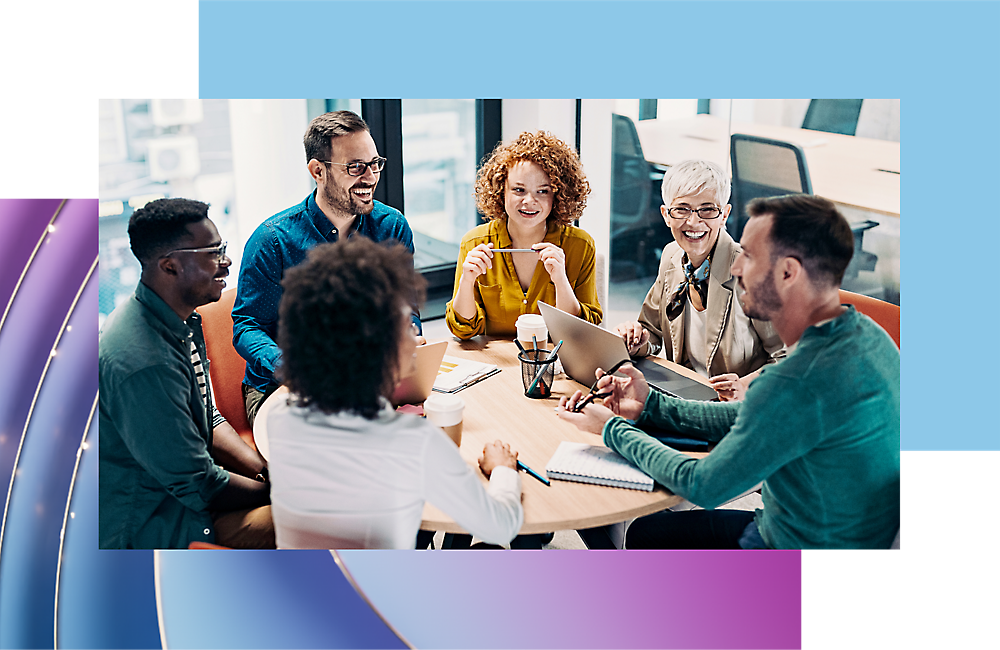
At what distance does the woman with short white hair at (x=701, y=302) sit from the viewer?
115 inches

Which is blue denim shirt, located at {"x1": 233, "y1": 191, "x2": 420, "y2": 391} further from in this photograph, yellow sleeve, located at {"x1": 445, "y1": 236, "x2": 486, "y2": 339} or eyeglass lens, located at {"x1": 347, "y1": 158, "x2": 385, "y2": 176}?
yellow sleeve, located at {"x1": 445, "y1": 236, "x2": 486, "y2": 339}

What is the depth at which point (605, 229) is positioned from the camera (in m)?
3.06

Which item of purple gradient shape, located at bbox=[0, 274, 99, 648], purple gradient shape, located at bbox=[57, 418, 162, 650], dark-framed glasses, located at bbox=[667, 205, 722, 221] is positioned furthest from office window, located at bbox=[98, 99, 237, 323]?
dark-framed glasses, located at bbox=[667, 205, 722, 221]

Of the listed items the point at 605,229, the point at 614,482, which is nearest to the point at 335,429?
the point at 614,482

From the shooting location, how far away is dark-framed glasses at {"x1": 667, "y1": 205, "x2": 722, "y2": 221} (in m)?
2.94

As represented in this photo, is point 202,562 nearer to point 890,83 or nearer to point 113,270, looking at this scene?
point 113,270

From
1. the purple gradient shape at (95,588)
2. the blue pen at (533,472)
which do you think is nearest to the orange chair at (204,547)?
the purple gradient shape at (95,588)

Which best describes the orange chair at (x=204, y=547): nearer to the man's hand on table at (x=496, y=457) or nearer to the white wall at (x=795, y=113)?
the man's hand on table at (x=496, y=457)

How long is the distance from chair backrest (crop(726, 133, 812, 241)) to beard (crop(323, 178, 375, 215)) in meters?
1.08

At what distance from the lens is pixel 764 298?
2713 mm

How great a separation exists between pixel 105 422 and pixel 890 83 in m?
2.63

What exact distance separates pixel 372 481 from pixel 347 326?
0.39 meters

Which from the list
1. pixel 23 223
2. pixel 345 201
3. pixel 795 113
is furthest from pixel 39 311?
pixel 795 113

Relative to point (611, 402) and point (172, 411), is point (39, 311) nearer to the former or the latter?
point (172, 411)
